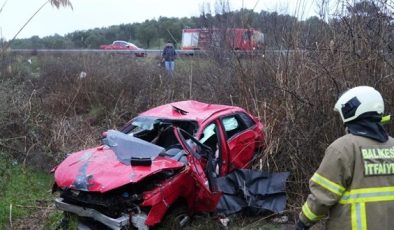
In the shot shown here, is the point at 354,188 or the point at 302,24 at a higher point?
the point at 302,24

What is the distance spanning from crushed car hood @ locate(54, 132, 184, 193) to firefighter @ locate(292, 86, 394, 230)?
283cm

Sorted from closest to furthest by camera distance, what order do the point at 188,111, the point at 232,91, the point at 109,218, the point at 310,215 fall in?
the point at 310,215 < the point at 109,218 < the point at 188,111 < the point at 232,91

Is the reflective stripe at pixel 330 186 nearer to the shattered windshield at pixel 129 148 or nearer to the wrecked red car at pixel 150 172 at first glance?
the wrecked red car at pixel 150 172

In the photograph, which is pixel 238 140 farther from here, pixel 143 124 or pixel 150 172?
pixel 150 172

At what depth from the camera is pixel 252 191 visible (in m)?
7.64

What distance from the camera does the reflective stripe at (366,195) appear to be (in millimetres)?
3426

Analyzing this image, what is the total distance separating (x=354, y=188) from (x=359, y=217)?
0.65 ft

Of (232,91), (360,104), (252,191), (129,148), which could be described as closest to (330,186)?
(360,104)

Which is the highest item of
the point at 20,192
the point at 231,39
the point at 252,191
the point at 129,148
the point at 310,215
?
the point at 231,39

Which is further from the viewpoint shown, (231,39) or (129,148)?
(231,39)

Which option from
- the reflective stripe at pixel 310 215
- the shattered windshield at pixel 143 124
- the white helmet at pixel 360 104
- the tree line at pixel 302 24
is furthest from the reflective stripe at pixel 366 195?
the shattered windshield at pixel 143 124

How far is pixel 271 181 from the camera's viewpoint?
774 centimetres

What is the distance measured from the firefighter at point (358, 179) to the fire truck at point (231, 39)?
21.8 feet

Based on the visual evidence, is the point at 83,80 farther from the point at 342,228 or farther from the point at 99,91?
the point at 342,228
